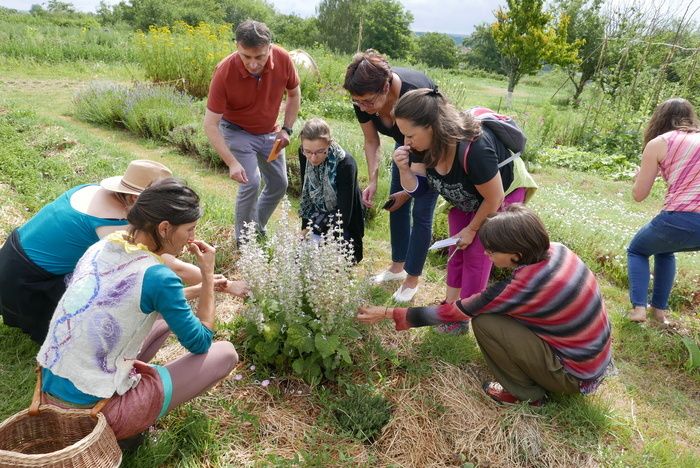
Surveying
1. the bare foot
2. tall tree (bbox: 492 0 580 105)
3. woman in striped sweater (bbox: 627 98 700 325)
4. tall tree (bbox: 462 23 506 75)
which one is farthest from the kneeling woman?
tall tree (bbox: 462 23 506 75)

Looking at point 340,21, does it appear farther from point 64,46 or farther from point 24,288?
point 24,288

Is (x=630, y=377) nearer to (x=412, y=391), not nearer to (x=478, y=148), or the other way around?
(x=412, y=391)

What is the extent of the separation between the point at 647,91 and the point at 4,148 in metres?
11.1

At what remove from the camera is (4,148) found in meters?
5.23

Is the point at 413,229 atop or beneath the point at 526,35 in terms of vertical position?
beneath

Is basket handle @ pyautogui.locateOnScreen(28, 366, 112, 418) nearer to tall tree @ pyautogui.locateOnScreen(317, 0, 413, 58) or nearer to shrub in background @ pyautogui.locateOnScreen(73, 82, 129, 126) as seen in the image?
shrub in background @ pyautogui.locateOnScreen(73, 82, 129, 126)

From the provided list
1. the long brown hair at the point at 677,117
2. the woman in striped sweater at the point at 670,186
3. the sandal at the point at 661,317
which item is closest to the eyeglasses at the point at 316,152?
the woman in striped sweater at the point at 670,186

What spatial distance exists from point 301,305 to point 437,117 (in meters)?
1.23

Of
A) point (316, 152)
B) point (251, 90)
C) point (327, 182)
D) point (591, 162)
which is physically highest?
point (251, 90)

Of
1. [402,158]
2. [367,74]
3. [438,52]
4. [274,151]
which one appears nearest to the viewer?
[367,74]

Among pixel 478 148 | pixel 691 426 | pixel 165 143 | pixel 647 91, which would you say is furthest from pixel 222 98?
pixel 647 91

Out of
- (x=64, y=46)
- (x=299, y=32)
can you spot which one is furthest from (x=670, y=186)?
(x=299, y=32)

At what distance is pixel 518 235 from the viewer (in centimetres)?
221

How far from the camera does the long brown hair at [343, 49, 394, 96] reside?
2.66 m
